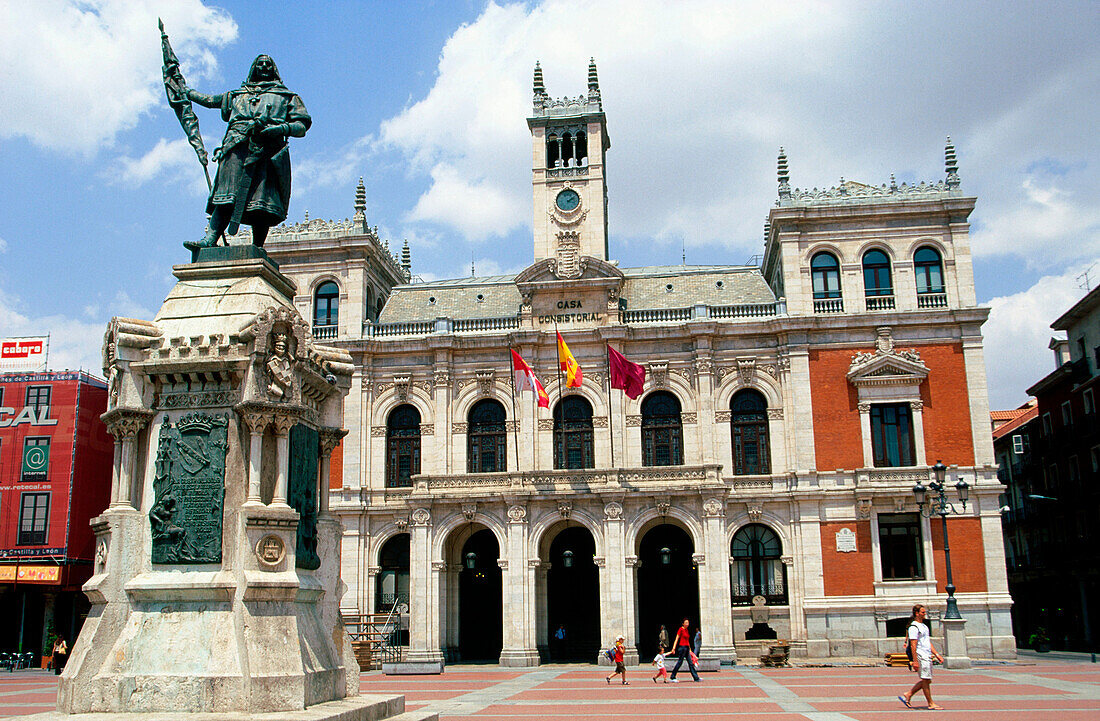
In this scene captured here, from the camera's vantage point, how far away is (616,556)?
37406mm

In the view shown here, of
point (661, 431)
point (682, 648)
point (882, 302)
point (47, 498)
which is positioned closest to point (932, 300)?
point (882, 302)

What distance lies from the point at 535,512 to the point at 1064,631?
109 ft

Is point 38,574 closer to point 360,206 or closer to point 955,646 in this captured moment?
point 360,206

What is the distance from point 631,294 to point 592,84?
10.5 meters

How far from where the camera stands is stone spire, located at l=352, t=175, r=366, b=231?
145 ft

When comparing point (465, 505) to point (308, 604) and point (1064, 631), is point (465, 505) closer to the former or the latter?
point (308, 604)

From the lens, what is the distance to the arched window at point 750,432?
39312 mm

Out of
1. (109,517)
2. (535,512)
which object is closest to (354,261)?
(535,512)

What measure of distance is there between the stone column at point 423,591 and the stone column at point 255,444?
27.9m

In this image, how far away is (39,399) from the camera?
148 ft

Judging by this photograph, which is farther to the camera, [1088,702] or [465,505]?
[465,505]

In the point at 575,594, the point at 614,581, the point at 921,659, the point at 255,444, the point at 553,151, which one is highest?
the point at 553,151

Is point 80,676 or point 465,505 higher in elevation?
point 465,505

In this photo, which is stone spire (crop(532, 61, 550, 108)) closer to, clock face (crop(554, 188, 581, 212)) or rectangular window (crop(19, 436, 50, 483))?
clock face (crop(554, 188, 581, 212))
